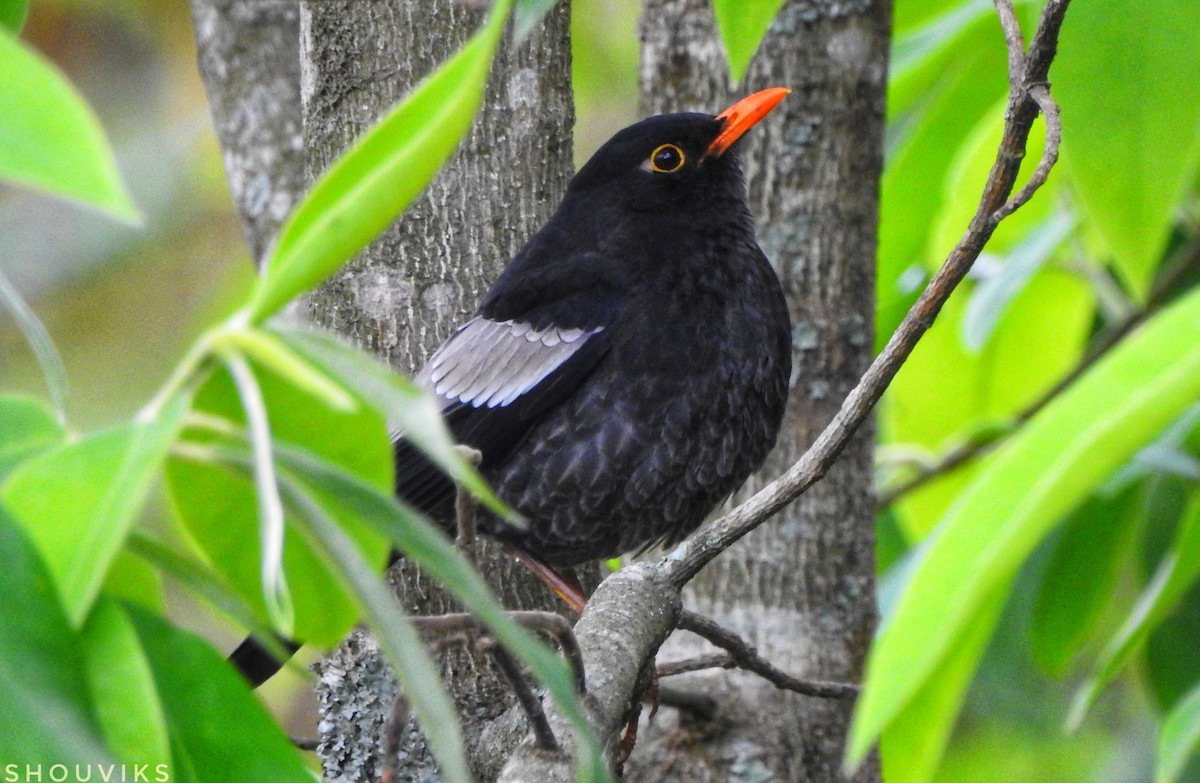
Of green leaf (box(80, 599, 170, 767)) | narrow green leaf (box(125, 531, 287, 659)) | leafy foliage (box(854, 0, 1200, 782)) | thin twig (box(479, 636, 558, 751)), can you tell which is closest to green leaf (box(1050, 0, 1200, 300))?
leafy foliage (box(854, 0, 1200, 782))

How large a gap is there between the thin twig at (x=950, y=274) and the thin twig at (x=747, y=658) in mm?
248

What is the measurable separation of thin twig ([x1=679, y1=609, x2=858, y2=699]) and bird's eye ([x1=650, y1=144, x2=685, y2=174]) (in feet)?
3.54

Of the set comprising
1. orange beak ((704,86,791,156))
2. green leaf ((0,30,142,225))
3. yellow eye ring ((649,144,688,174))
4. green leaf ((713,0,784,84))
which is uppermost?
green leaf ((713,0,784,84))

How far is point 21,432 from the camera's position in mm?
907

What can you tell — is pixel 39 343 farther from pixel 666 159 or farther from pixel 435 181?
pixel 666 159

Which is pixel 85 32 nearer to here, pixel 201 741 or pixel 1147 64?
pixel 1147 64

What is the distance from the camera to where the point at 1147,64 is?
199 centimetres

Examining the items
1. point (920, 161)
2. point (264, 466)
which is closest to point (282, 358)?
point (264, 466)

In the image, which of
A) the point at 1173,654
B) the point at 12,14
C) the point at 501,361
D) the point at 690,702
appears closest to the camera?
the point at 12,14

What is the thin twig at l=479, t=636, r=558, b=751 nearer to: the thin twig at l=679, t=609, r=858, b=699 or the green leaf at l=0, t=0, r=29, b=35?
the thin twig at l=679, t=609, r=858, b=699

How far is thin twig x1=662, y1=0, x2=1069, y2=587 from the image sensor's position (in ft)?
5.46

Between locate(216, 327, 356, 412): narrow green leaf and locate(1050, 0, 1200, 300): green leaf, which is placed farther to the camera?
locate(1050, 0, 1200, 300): green leaf

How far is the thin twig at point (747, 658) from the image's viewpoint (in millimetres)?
2035

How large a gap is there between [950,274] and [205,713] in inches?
44.3
